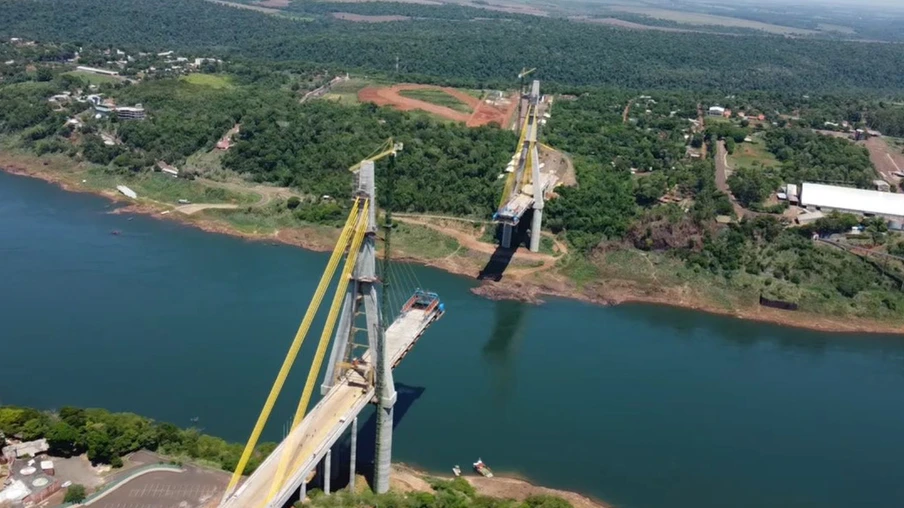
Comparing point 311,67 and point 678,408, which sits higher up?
point 311,67

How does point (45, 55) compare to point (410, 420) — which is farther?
point (45, 55)

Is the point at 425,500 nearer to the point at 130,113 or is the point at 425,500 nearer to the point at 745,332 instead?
the point at 745,332

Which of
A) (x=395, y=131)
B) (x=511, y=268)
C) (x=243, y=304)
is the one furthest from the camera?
(x=395, y=131)

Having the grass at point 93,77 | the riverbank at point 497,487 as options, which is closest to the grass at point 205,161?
the grass at point 93,77

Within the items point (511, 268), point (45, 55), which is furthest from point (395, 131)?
point (45, 55)

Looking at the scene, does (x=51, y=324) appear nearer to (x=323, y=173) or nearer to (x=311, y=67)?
(x=323, y=173)

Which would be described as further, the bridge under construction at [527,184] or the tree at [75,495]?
the bridge under construction at [527,184]

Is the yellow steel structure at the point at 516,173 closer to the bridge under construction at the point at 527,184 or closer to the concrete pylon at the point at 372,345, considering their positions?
the bridge under construction at the point at 527,184
